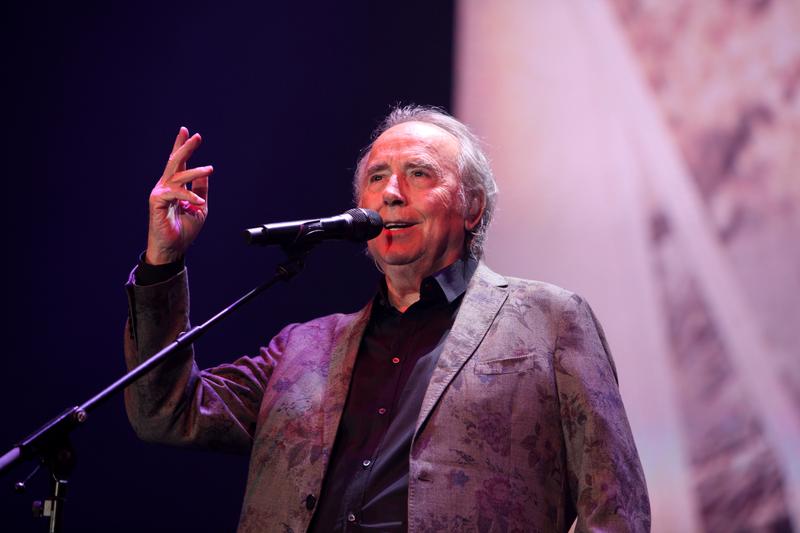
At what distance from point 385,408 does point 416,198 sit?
0.55m

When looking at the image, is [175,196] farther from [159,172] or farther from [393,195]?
[159,172]

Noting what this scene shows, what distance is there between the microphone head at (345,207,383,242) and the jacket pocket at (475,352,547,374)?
360 millimetres

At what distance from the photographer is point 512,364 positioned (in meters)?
1.89

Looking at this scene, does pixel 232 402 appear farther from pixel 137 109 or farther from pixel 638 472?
pixel 137 109

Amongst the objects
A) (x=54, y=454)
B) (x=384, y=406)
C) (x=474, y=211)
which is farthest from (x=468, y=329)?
(x=54, y=454)

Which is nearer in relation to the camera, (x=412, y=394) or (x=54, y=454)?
(x=54, y=454)

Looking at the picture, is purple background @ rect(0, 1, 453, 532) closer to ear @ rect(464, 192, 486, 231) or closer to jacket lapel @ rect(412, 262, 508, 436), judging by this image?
ear @ rect(464, 192, 486, 231)

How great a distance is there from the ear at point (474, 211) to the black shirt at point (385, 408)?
0.14 metres

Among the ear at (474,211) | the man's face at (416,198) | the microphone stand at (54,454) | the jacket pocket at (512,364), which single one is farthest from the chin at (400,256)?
the microphone stand at (54,454)

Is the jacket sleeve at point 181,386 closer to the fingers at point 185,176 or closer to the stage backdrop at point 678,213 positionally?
the fingers at point 185,176

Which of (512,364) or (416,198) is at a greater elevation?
(416,198)

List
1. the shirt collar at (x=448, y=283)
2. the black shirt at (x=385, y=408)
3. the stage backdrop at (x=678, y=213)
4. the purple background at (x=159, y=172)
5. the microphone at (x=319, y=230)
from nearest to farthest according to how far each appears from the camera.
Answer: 1. the microphone at (x=319, y=230)
2. the black shirt at (x=385, y=408)
3. the shirt collar at (x=448, y=283)
4. the stage backdrop at (x=678, y=213)
5. the purple background at (x=159, y=172)

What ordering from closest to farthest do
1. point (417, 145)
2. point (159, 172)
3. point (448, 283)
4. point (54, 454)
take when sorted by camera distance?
point (54, 454) < point (448, 283) < point (417, 145) < point (159, 172)

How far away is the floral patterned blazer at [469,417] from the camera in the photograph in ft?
5.72
